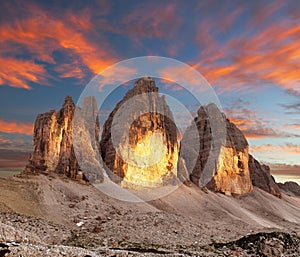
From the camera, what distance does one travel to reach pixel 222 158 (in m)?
154

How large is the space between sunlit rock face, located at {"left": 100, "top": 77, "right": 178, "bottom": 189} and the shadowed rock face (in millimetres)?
17920

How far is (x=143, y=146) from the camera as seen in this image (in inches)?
4727

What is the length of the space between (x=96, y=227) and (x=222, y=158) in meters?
112

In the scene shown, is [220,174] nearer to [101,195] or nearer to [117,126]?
[117,126]

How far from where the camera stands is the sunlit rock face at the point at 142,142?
111438mm

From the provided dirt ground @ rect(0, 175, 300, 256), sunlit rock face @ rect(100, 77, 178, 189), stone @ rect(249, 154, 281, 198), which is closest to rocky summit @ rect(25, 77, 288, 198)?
sunlit rock face @ rect(100, 77, 178, 189)

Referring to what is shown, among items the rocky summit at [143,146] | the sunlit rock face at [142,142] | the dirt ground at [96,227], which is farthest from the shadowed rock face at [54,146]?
the sunlit rock face at [142,142]

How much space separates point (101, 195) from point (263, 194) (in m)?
112

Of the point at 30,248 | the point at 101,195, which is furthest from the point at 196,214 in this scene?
the point at 30,248

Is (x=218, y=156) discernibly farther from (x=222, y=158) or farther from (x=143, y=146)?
(x=143, y=146)

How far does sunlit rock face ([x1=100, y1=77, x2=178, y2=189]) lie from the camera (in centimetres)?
11144

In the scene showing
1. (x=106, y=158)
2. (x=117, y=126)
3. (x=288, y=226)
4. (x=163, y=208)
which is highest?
(x=117, y=126)

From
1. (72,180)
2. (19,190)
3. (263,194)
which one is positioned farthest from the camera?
(263,194)

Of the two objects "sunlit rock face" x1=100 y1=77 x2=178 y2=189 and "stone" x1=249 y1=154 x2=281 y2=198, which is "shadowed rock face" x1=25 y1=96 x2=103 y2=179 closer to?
"sunlit rock face" x1=100 y1=77 x2=178 y2=189
